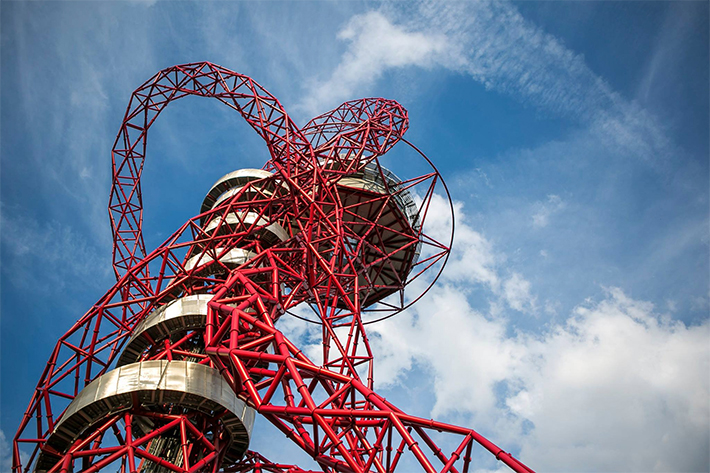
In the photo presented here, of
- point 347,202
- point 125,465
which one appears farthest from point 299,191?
point 125,465

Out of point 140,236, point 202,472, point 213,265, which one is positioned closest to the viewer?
point 202,472

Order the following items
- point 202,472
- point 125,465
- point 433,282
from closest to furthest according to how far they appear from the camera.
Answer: point 125,465 → point 202,472 → point 433,282

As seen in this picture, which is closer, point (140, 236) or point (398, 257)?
point (140, 236)

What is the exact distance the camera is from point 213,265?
28672mm

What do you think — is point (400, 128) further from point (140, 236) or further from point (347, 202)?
point (140, 236)

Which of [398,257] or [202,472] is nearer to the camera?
[202,472]

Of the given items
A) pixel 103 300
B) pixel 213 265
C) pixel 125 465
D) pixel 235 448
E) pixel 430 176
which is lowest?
pixel 125 465

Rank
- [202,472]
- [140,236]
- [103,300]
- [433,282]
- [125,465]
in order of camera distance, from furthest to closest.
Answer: [433,282]
[140,236]
[103,300]
[202,472]
[125,465]

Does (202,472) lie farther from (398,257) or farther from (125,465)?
(398,257)

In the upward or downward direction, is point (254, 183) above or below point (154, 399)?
above

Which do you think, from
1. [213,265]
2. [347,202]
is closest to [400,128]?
[347,202]

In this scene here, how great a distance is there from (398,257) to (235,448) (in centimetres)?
1971

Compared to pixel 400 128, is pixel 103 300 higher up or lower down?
lower down

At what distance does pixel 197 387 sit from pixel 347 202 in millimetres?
18360
